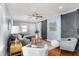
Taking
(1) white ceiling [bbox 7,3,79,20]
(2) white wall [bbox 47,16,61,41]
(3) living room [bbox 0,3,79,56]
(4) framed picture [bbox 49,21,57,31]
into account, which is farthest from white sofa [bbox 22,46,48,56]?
(1) white ceiling [bbox 7,3,79,20]

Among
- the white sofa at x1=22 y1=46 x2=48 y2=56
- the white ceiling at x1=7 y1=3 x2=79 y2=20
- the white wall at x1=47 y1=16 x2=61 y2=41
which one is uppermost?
the white ceiling at x1=7 y1=3 x2=79 y2=20

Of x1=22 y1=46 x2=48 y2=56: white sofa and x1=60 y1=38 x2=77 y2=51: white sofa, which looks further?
x1=60 y1=38 x2=77 y2=51: white sofa

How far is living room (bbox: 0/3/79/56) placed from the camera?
2.50 metres

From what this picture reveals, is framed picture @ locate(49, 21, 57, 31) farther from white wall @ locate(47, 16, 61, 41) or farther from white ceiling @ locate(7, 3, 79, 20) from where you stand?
white ceiling @ locate(7, 3, 79, 20)

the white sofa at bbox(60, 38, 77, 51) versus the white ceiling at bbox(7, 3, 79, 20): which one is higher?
the white ceiling at bbox(7, 3, 79, 20)

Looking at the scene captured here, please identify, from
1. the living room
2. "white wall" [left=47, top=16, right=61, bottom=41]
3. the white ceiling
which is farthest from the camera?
"white wall" [left=47, top=16, right=61, bottom=41]

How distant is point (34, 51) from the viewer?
2533mm

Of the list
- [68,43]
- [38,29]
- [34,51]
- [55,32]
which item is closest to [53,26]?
[55,32]

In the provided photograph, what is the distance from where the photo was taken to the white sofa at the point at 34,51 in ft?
8.06

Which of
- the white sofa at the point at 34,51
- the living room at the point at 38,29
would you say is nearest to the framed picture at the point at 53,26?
the living room at the point at 38,29

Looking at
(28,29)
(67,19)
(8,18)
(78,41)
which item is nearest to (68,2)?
(67,19)

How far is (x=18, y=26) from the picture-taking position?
2.64 m

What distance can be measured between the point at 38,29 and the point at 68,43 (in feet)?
3.04

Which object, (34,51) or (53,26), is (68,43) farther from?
(34,51)
